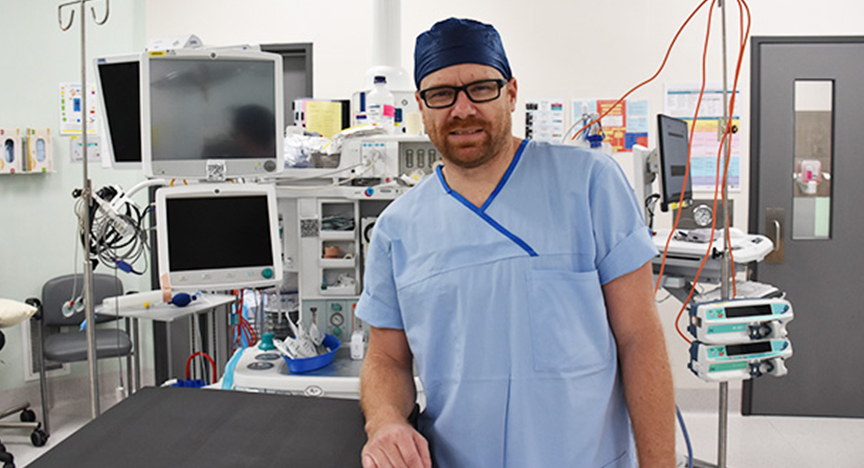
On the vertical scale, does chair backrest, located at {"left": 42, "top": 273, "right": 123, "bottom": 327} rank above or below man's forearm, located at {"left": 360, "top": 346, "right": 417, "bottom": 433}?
below

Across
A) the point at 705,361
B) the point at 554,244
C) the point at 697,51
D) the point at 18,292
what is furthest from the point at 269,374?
the point at 697,51

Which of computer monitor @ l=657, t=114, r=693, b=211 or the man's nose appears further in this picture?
computer monitor @ l=657, t=114, r=693, b=211

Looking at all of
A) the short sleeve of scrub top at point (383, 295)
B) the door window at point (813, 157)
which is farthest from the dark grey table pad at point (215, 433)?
the door window at point (813, 157)

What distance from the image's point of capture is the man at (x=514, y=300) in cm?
106

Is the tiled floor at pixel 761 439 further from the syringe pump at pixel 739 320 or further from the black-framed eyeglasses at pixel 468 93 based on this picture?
the black-framed eyeglasses at pixel 468 93

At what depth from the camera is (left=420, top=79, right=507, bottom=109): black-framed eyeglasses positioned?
1095 millimetres

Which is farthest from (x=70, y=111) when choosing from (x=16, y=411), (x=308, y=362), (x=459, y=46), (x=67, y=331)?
(x=459, y=46)

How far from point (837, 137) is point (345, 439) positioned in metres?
3.32

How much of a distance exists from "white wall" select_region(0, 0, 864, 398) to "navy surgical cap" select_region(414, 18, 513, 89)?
244 cm

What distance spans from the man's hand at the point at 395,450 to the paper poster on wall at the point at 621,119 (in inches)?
109

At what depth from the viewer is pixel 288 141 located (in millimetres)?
2264

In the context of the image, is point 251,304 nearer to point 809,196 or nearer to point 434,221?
point 434,221

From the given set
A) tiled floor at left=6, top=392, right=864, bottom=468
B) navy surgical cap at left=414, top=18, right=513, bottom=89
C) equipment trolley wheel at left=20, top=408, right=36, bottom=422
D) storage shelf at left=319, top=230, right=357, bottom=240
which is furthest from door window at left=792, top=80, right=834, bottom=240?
equipment trolley wheel at left=20, top=408, right=36, bottom=422

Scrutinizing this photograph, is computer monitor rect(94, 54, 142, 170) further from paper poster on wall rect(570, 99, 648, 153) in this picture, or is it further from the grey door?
the grey door
